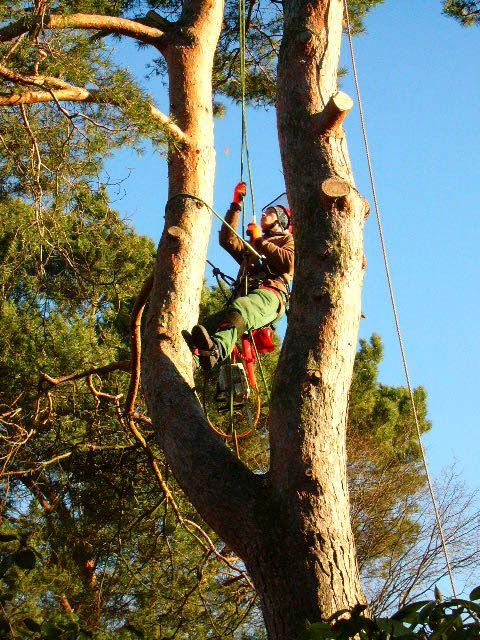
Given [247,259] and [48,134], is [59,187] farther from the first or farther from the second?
[247,259]

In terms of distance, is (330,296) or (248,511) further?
(330,296)

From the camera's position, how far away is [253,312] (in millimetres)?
4117

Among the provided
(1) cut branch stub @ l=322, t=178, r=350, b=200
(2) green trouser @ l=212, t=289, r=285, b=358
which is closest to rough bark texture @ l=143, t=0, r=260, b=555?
(2) green trouser @ l=212, t=289, r=285, b=358

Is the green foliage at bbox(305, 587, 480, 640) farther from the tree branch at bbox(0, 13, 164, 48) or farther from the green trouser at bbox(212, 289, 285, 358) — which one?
the tree branch at bbox(0, 13, 164, 48)

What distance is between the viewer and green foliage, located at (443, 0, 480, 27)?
5.95 m

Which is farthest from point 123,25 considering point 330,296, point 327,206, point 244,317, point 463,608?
point 463,608

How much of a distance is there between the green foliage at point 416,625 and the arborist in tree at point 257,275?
5.65 ft

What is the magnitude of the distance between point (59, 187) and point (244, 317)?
1.37 metres

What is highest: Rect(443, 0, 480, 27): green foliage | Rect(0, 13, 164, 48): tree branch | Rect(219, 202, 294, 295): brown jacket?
Rect(443, 0, 480, 27): green foliage

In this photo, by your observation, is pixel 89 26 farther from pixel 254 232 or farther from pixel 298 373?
pixel 298 373

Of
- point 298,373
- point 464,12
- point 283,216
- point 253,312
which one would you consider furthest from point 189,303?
point 464,12

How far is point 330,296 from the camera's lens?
2746 millimetres

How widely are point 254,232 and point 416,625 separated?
2725mm

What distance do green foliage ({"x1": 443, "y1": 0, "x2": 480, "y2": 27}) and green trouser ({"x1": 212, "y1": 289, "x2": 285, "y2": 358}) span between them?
112 inches
